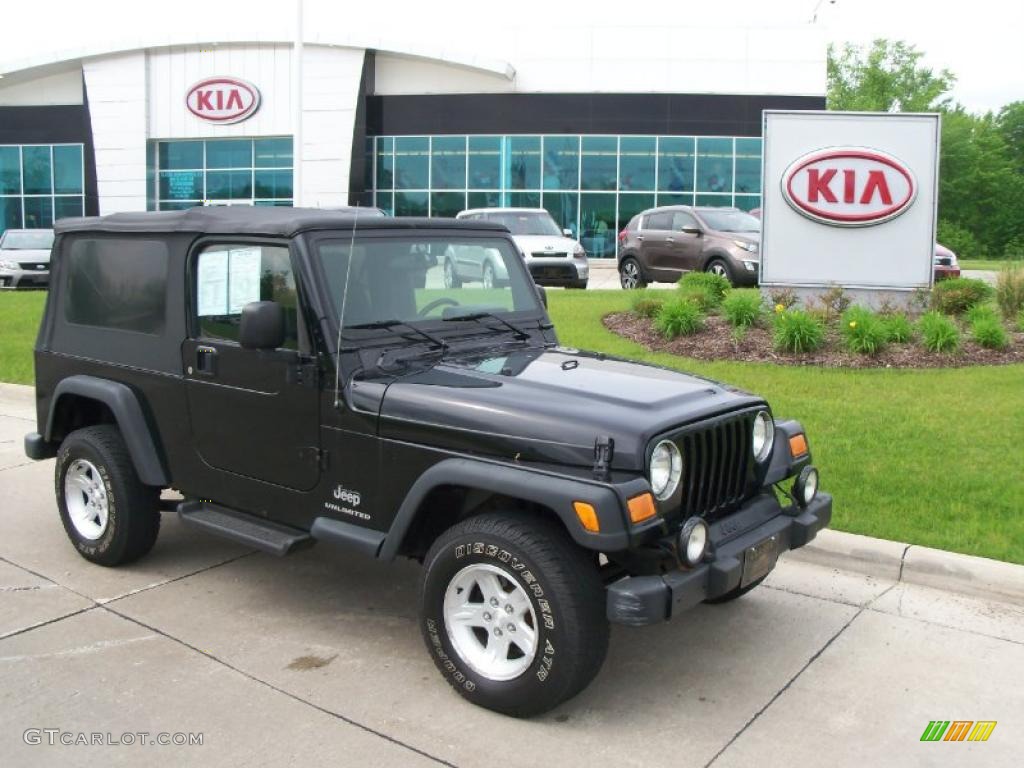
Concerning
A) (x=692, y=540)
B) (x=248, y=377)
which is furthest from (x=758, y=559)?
(x=248, y=377)

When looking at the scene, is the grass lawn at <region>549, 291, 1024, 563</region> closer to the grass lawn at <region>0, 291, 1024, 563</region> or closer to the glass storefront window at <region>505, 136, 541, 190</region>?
the grass lawn at <region>0, 291, 1024, 563</region>

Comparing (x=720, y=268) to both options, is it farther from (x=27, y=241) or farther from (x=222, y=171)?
(x=222, y=171)

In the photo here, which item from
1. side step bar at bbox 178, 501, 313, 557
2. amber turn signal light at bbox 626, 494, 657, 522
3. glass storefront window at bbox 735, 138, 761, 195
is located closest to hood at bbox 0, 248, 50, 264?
side step bar at bbox 178, 501, 313, 557

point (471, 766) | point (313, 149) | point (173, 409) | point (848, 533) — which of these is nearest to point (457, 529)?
point (471, 766)

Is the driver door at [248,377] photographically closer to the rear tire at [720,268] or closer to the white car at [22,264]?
the rear tire at [720,268]

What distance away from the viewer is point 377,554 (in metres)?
4.27

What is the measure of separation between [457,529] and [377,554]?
445 mm

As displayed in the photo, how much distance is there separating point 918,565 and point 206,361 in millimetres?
3725

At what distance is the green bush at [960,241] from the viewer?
59188 millimetres

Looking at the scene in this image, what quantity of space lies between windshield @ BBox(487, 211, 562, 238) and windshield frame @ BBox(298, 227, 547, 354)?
15.4 metres

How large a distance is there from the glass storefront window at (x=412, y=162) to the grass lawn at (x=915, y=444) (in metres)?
29.0

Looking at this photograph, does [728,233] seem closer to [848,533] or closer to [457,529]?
[848,533]

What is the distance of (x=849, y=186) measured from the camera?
12852mm

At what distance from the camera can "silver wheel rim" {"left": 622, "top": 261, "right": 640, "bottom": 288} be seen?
2020 cm
